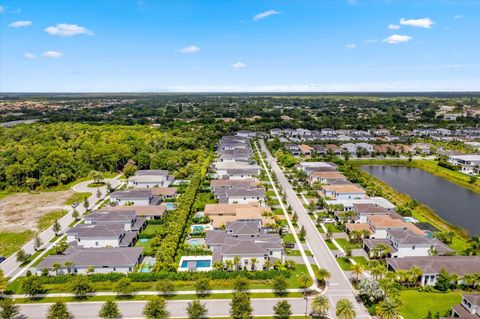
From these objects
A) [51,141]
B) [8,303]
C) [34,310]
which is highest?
[51,141]

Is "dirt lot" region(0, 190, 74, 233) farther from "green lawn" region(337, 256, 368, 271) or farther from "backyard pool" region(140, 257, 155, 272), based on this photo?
"green lawn" region(337, 256, 368, 271)

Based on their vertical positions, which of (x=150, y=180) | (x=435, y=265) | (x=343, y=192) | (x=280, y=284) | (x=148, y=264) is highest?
(x=150, y=180)

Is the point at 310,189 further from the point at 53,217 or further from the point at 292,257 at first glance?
the point at 53,217

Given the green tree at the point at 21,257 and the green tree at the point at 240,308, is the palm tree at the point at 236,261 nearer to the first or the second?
the green tree at the point at 240,308

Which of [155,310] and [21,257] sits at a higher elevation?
[155,310]

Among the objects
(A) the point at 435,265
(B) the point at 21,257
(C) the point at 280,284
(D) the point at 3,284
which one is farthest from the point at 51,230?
(A) the point at 435,265

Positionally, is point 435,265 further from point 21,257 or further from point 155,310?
point 21,257

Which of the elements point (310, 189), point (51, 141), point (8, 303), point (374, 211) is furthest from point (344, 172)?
point (51, 141)
